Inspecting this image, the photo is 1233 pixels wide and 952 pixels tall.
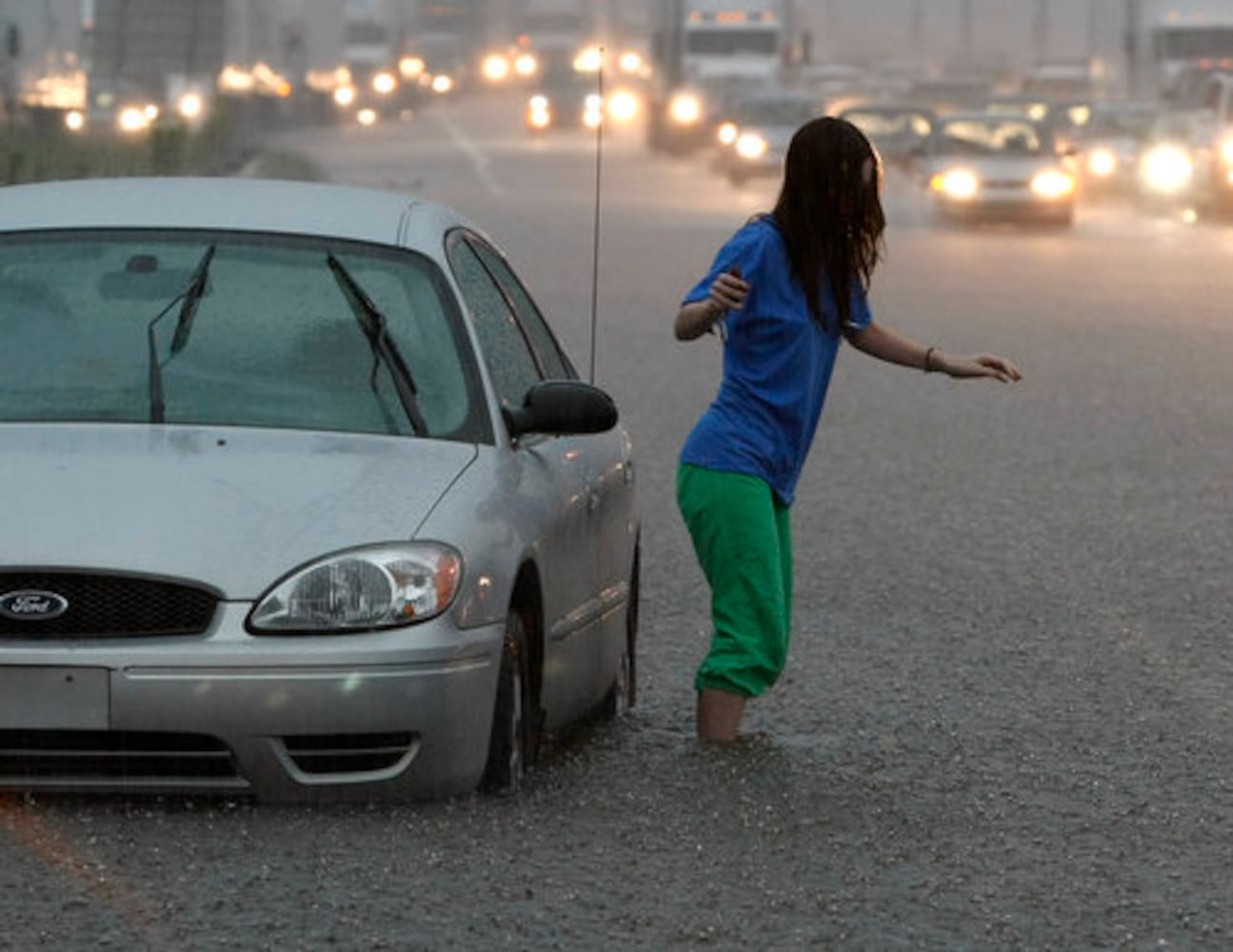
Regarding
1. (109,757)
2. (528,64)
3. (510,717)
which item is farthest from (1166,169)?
(528,64)

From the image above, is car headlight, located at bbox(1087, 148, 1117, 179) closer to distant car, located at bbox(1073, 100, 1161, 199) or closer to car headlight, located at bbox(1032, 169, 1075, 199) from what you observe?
distant car, located at bbox(1073, 100, 1161, 199)

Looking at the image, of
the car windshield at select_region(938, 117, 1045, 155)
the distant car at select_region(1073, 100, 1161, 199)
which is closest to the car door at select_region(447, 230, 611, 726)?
the car windshield at select_region(938, 117, 1045, 155)

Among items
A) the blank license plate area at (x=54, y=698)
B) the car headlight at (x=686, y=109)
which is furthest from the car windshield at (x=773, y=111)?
the blank license plate area at (x=54, y=698)

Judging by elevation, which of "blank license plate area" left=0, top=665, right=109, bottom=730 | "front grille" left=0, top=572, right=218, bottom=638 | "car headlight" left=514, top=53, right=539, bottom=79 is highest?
"front grille" left=0, top=572, right=218, bottom=638

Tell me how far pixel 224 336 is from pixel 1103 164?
52228mm

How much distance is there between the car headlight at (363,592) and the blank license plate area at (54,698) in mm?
300

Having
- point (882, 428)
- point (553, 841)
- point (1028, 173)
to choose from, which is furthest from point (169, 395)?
point (1028, 173)

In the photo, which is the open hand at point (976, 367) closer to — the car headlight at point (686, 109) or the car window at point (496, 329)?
the car window at point (496, 329)

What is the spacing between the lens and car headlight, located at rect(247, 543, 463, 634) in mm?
7004

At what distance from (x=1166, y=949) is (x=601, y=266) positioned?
29946 millimetres

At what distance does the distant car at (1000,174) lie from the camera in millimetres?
46156

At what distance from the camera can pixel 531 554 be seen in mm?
7613

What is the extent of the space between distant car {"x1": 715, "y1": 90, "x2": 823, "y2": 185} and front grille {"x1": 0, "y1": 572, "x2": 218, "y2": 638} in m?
51.6

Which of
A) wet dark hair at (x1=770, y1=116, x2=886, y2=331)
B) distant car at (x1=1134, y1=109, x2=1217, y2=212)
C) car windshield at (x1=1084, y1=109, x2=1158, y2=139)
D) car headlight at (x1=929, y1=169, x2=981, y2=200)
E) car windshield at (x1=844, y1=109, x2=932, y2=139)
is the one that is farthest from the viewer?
car windshield at (x1=844, y1=109, x2=932, y2=139)
